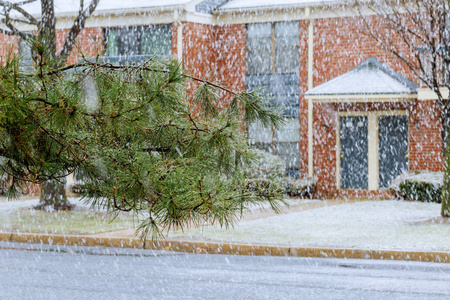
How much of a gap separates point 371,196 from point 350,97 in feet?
10.5

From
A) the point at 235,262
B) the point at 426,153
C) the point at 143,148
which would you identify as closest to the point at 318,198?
the point at 426,153

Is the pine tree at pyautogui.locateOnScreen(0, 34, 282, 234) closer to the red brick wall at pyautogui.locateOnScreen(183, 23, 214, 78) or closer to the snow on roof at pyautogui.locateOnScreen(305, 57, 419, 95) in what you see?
the snow on roof at pyautogui.locateOnScreen(305, 57, 419, 95)

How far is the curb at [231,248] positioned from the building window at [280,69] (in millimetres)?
11012

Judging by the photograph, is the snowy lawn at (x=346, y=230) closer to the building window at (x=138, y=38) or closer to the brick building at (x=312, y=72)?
the brick building at (x=312, y=72)

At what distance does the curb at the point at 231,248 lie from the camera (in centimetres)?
998

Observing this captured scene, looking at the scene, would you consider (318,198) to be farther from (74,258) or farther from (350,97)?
(74,258)

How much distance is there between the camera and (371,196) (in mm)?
20875

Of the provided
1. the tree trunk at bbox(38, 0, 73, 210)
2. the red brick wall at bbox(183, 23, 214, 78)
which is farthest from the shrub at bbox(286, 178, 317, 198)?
the tree trunk at bbox(38, 0, 73, 210)

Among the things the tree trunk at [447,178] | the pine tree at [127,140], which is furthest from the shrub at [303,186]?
the pine tree at [127,140]

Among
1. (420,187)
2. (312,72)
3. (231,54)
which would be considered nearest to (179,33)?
(231,54)

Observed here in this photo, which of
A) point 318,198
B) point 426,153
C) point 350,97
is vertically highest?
point 350,97

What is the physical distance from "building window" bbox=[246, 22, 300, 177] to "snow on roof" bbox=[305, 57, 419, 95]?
6.61 ft

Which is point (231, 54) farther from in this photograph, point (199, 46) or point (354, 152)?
point (354, 152)

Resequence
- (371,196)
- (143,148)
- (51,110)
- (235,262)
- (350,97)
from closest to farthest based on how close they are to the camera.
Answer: (51,110) < (143,148) < (235,262) < (350,97) < (371,196)
